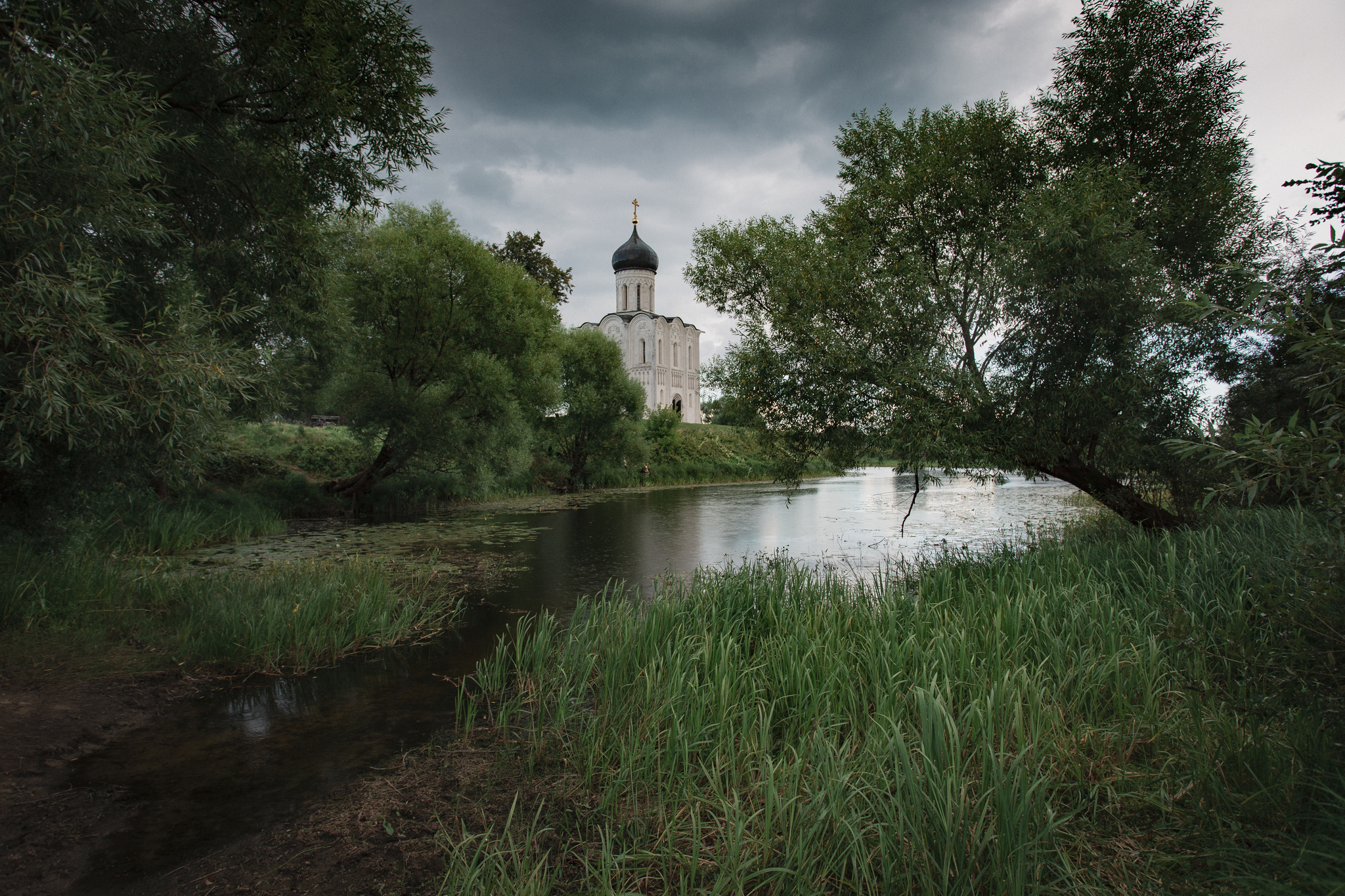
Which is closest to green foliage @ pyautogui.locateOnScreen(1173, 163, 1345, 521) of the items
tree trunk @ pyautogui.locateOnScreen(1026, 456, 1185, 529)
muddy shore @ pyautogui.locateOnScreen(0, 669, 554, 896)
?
muddy shore @ pyautogui.locateOnScreen(0, 669, 554, 896)

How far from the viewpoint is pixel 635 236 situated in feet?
172

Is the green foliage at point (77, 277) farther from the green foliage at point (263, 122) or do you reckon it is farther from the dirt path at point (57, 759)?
the dirt path at point (57, 759)

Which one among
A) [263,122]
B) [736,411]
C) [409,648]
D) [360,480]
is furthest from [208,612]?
[360,480]

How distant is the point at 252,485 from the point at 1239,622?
1603cm

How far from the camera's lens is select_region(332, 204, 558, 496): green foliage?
47.1 feet

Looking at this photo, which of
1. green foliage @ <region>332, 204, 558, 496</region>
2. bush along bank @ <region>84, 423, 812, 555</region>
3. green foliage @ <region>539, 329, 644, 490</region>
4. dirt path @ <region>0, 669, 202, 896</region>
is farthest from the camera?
green foliage @ <region>539, 329, 644, 490</region>

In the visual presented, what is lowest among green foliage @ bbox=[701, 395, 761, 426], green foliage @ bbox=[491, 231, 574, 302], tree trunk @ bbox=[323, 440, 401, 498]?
tree trunk @ bbox=[323, 440, 401, 498]

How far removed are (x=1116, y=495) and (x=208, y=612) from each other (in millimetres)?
9916

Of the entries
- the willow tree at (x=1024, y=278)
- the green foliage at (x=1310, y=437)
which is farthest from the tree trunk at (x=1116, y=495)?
the green foliage at (x=1310, y=437)

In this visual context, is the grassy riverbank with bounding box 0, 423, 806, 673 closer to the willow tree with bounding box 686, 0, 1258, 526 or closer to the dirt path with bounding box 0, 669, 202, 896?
the dirt path with bounding box 0, 669, 202, 896

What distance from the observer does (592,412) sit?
80.3 feet

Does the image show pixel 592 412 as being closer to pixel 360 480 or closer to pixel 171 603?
pixel 360 480

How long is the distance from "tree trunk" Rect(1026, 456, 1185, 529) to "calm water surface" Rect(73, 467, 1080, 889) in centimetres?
180

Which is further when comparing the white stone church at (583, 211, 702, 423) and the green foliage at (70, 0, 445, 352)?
the white stone church at (583, 211, 702, 423)
